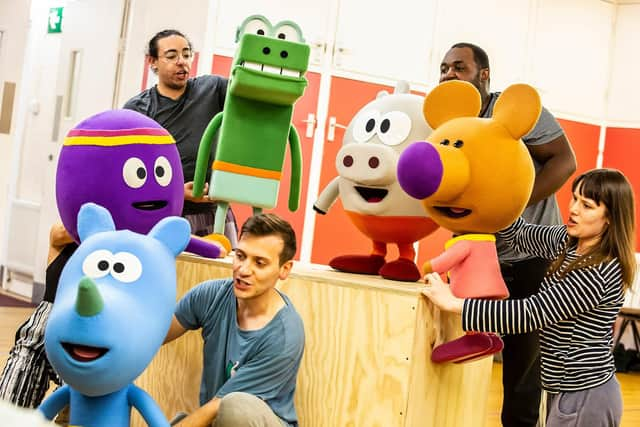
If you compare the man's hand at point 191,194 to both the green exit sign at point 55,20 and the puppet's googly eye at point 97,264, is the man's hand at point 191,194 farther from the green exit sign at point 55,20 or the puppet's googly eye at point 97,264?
the green exit sign at point 55,20

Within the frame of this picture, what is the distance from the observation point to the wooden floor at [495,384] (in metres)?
3.48

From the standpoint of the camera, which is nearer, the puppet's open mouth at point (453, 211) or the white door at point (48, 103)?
the puppet's open mouth at point (453, 211)

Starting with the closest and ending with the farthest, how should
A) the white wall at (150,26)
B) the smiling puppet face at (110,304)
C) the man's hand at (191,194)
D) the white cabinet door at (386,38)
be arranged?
the smiling puppet face at (110,304)
the man's hand at (191,194)
the white wall at (150,26)
the white cabinet door at (386,38)

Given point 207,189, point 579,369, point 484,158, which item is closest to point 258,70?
point 207,189

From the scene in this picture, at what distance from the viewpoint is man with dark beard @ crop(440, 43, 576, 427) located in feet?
7.02

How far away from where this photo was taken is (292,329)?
1.84 meters

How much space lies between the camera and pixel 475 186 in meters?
1.81

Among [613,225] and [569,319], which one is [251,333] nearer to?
[569,319]

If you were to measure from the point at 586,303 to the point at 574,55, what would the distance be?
374 centimetres

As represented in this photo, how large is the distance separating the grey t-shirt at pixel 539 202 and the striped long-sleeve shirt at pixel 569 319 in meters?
0.22

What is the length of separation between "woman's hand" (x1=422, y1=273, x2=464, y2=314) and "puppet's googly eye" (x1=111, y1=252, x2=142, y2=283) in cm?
61

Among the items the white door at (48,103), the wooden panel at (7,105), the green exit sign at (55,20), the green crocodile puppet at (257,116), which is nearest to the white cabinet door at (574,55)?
the white door at (48,103)

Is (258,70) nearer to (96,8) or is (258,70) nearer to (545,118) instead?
(545,118)

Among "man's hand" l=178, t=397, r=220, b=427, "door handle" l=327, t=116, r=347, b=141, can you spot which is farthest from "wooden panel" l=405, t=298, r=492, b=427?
"door handle" l=327, t=116, r=347, b=141
